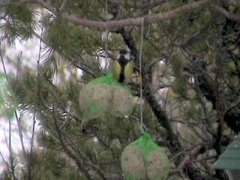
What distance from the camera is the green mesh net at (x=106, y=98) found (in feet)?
7.14

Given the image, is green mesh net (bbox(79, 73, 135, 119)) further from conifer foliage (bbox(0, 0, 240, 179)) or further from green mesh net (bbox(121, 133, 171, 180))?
conifer foliage (bbox(0, 0, 240, 179))

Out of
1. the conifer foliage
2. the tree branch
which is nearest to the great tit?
the tree branch

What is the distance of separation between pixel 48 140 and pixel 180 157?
68cm

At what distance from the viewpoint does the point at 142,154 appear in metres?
2.16

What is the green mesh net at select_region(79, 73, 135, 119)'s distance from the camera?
2178mm

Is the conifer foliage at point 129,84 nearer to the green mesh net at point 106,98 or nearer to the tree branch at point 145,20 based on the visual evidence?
the tree branch at point 145,20

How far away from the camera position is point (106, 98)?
218 cm

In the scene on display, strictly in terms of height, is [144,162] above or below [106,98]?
below

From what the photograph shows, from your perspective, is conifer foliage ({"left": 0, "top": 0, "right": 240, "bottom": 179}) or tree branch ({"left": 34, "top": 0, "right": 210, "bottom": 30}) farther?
conifer foliage ({"left": 0, "top": 0, "right": 240, "bottom": 179})

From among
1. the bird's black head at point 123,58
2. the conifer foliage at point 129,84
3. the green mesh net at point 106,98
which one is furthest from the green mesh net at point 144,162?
the conifer foliage at point 129,84

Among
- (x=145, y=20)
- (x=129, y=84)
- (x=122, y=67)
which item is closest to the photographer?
(x=122, y=67)

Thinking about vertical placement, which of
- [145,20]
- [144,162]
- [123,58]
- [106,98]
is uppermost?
[145,20]

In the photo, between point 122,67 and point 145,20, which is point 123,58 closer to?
point 122,67

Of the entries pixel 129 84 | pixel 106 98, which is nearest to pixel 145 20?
pixel 106 98
